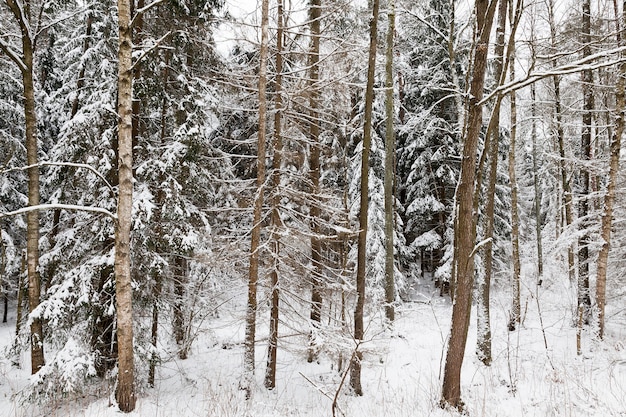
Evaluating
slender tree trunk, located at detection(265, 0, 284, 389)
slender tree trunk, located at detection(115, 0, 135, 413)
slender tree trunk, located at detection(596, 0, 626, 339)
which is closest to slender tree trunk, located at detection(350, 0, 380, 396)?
slender tree trunk, located at detection(265, 0, 284, 389)

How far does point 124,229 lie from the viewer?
5562mm

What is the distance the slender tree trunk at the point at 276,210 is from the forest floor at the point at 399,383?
299 millimetres

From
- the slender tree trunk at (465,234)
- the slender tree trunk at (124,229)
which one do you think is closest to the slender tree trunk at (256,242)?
the slender tree trunk at (124,229)

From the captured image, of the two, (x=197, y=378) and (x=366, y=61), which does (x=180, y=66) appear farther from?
(x=197, y=378)

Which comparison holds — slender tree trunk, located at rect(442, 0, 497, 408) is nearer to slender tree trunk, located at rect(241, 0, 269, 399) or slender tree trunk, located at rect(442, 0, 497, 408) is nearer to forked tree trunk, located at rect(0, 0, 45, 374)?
slender tree trunk, located at rect(241, 0, 269, 399)

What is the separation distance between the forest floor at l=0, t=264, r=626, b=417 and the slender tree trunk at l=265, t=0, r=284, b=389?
299mm

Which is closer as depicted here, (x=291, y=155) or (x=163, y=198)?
(x=291, y=155)

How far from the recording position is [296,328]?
7.73 meters

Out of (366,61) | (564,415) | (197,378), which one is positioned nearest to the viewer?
(564,415)

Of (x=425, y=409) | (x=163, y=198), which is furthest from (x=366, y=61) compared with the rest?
(x=425, y=409)

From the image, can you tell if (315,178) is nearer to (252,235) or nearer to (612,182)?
(252,235)

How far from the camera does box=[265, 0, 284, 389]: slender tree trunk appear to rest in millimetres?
7723

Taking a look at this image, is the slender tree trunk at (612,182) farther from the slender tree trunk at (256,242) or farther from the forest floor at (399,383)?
the slender tree trunk at (256,242)

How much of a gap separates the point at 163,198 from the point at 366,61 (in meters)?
5.74
